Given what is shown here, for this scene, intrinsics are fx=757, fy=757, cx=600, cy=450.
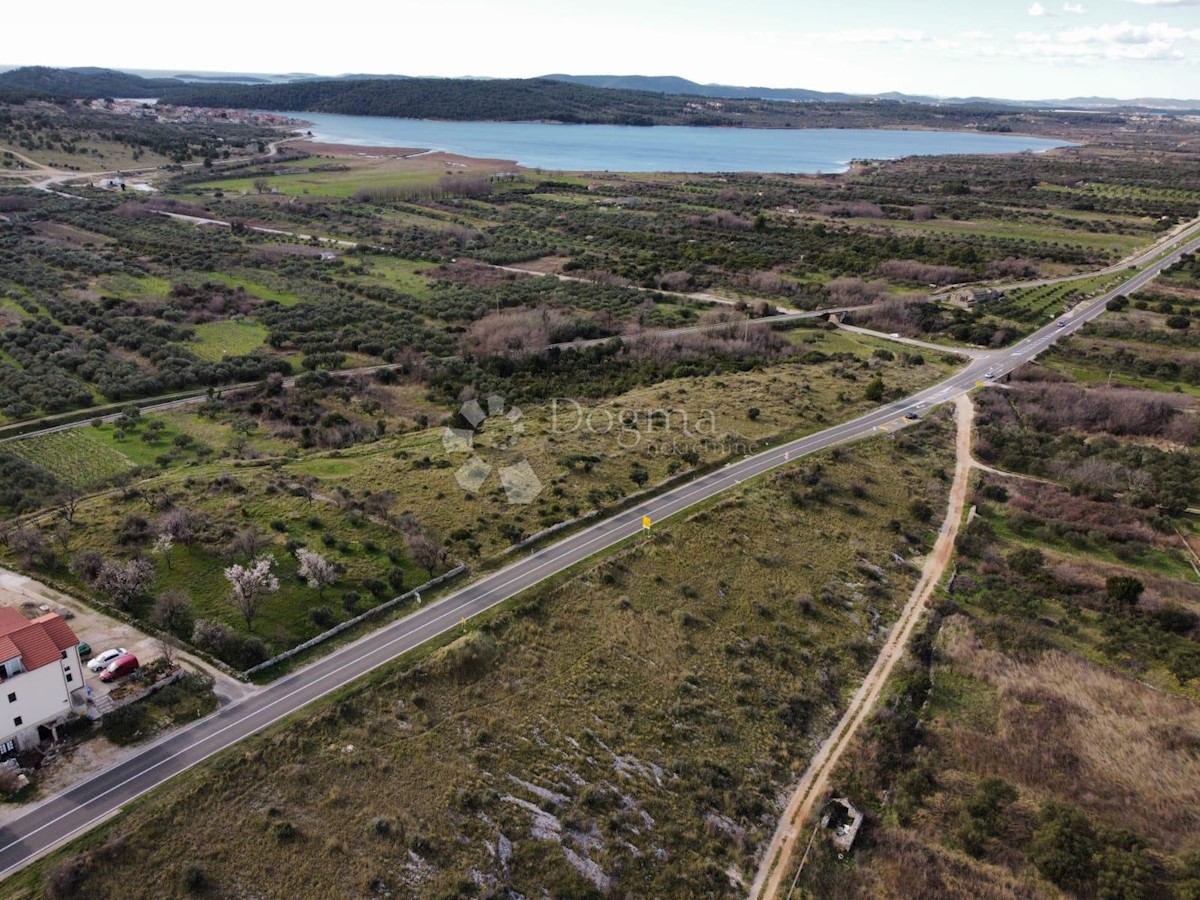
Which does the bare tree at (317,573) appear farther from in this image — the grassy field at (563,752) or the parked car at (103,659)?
the parked car at (103,659)

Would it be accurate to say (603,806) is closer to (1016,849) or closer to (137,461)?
(1016,849)

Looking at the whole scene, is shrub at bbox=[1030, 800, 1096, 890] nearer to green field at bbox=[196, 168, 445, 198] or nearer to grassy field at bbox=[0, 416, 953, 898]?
grassy field at bbox=[0, 416, 953, 898]

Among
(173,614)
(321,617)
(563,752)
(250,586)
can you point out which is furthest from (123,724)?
(563,752)

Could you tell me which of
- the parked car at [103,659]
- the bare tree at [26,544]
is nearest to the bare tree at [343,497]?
the bare tree at [26,544]

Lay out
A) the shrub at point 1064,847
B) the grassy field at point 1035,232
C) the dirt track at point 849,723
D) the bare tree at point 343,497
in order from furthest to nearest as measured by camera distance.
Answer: the grassy field at point 1035,232, the bare tree at point 343,497, the dirt track at point 849,723, the shrub at point 1064,847

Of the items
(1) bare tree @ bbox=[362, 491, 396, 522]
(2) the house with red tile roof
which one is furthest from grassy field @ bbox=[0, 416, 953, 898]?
(1) bare tree @ bbox=[362, 491, 396, 522]

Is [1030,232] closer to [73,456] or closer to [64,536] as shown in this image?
[73,456]
